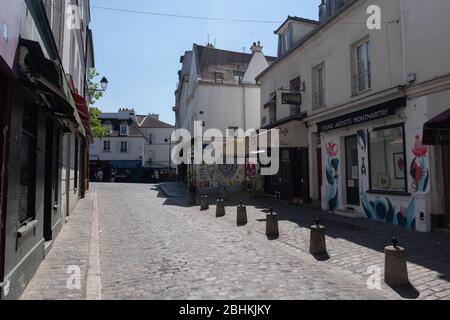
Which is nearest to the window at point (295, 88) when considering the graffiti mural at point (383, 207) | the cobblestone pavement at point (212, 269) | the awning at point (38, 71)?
the graffiti mural at point (383, 207)

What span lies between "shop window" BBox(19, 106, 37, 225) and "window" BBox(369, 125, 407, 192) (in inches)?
339

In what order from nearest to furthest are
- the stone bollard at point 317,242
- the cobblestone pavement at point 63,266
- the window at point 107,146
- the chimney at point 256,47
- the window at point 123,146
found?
the cobblestone pavement at point 63,266 → the stone bollard at point 317,242 → the chimney at point 256,47 → the window at point 107,146 → the window at point 123,146

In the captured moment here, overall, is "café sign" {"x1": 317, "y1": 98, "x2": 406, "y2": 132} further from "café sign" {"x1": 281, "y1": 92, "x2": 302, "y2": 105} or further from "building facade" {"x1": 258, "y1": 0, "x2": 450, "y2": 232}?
"café sign" {"x1": 281, "y1": 92, "x2": 302, "y2": 105}

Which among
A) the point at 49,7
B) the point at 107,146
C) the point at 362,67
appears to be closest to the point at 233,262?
the point at 49,7

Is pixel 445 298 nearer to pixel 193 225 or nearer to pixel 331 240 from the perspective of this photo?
pixel 331 240

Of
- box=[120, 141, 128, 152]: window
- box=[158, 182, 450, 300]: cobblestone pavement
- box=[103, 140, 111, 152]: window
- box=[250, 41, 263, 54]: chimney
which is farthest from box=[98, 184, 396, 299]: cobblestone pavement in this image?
box=[103, 140, 111, 152]: window

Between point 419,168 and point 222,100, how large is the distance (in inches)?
754

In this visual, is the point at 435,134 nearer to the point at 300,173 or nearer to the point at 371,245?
the point at 371,245

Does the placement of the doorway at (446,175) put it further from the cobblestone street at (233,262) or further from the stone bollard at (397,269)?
the stone bollard at (397,269)

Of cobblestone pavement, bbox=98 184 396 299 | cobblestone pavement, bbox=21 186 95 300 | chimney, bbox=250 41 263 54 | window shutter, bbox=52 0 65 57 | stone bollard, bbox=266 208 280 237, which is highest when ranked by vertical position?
chimney, bbox=250 41 263 54

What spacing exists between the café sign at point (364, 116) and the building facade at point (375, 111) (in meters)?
0.03

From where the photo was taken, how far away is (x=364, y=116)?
10898 mm

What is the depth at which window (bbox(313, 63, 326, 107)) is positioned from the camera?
13.8 m

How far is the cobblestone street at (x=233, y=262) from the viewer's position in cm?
477
